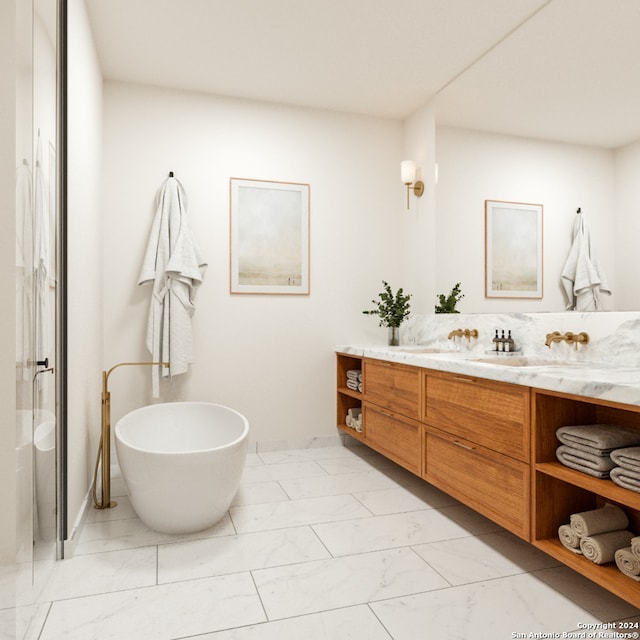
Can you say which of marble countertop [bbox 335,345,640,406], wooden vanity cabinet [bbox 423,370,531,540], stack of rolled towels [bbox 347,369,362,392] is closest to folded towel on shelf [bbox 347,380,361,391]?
stack of rolled towels [bbox 347,369,362,392]

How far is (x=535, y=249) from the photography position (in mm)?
2605

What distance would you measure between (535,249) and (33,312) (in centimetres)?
230

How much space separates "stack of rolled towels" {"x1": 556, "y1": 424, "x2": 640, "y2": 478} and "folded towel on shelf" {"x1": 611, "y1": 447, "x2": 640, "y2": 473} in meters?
0.03

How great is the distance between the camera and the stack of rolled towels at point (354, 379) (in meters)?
3.51

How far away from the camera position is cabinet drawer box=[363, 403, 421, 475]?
8.79ft

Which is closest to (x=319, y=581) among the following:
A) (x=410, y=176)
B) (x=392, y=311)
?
(x=392, y=311)

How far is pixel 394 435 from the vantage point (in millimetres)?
2922

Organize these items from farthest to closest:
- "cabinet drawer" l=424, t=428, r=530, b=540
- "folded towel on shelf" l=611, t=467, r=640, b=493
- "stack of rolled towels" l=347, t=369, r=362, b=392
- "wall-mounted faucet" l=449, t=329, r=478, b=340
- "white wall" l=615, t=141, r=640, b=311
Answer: "stack of rolled towels" l=347, t=369, r=362, b=392, "wall-mounted faucet" l=449, t=329, r=478, b=340, "white wall" l=615, t=141, r=640, b=311, "cabinet drawer" l=424, t=428, r=530, b=540, "folded towel on shelf" l=611, t=467, r=640, b=493

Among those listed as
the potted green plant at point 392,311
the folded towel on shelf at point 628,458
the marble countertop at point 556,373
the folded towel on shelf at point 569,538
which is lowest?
the folded towel on shelf at point 569,538

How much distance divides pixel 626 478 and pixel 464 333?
168cm

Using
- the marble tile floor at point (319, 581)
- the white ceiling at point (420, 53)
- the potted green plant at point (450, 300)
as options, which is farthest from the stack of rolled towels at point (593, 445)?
the potted green plant at point (450, 300)

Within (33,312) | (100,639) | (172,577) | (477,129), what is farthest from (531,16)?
(100,639)

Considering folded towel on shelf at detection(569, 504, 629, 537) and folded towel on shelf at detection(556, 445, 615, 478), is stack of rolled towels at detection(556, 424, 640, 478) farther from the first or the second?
folded towel on shelf at detection(569, 504, 629, 537)

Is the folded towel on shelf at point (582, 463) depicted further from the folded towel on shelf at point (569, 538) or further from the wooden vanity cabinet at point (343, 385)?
the wooden vanity cabinet at point (343, 385)
